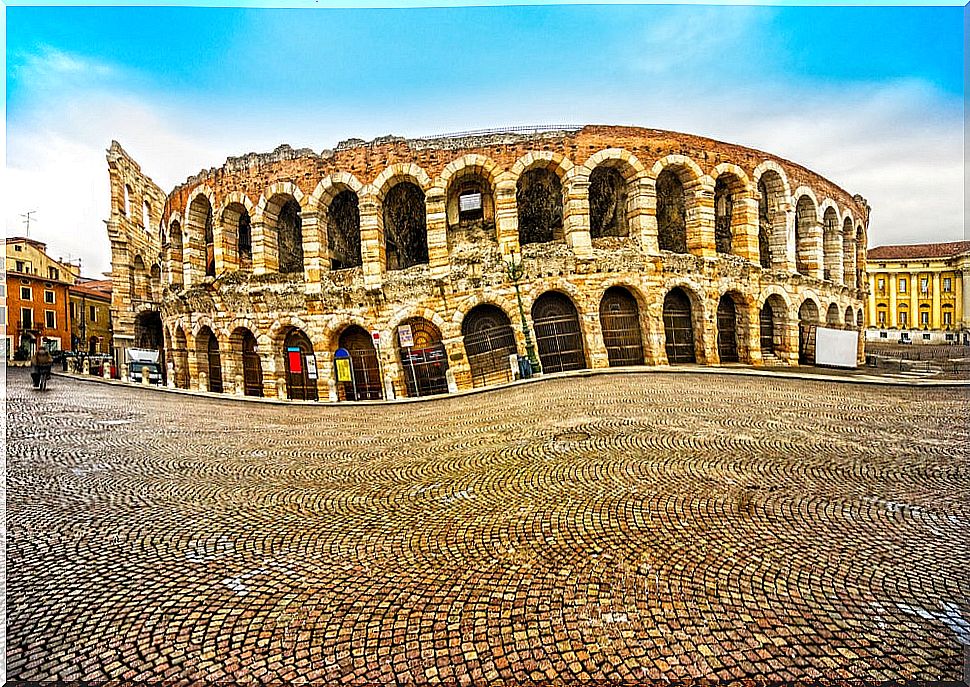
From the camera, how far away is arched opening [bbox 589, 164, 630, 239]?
36.4 ft

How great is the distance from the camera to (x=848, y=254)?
1310cm

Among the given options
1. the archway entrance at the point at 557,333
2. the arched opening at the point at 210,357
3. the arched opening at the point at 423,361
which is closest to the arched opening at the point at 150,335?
the arched opening at the point at 210,357

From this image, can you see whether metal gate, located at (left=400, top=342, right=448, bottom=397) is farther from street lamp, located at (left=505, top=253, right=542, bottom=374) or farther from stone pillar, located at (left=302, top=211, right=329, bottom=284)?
stone pillar, located at (left=302, top=211, right=329, bottom=284)

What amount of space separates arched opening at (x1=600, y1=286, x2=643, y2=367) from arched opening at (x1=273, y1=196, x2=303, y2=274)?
7.49 m

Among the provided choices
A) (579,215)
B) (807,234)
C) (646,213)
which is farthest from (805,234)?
(579,215)

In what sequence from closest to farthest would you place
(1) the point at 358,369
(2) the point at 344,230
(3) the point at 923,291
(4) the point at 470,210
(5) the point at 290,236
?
1. (3) the point at 923,291
2. (1) the point at 358,369
3. (5) the point at 290,236
4. (4) the point at 470,210
5. (2) the point at 344,230

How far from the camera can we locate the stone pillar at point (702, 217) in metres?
10.9

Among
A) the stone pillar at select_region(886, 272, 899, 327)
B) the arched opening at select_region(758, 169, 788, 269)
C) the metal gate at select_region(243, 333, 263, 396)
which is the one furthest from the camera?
the arched opening at select_region(758, 169, 788, 269)

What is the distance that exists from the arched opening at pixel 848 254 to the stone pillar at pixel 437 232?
11373 millimetres

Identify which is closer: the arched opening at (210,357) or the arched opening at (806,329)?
the arched opening at (210,357)

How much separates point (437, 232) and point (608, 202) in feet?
15.2

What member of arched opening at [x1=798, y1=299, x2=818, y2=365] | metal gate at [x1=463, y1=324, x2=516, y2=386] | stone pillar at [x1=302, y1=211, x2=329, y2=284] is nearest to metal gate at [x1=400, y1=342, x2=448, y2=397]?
metal gate at [x1=463, y1=324, x2=516, y2=386]

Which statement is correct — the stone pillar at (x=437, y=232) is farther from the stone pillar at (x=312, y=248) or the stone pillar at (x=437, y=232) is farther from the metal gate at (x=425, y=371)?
the stone pillar at (x=312, y=248)

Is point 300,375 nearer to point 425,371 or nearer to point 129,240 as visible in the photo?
point 425,371
